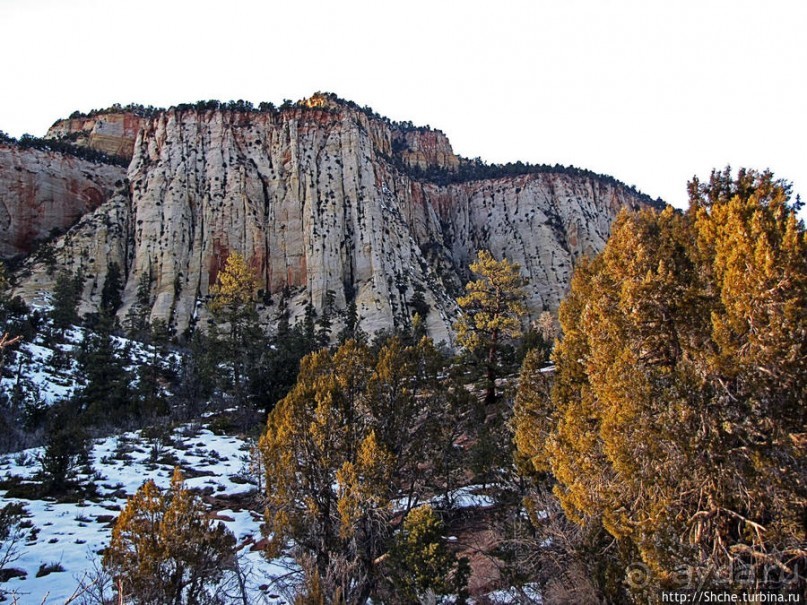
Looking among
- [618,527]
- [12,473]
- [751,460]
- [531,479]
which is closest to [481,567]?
[531,479]

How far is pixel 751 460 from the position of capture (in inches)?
320

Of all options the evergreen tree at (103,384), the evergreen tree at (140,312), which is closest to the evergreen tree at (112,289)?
the evergreen tree at (140,312)

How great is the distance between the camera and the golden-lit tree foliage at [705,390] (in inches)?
316

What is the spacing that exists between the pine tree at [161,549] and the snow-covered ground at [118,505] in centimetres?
81

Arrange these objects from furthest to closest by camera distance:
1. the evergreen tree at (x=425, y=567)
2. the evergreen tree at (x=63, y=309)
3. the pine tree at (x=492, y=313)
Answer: the evergreen tree at (x=63, y=309)
the pine tree at (x=492, y=313)
the evergreen tree at (x=425, y=567)

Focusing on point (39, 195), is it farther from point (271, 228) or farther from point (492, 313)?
point (492, 313)

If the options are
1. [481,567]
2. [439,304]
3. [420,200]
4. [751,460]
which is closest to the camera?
[751,460]

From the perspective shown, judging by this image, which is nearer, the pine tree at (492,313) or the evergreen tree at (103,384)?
the pine tree at (492,313)

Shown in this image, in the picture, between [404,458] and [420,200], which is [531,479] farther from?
[420,200]

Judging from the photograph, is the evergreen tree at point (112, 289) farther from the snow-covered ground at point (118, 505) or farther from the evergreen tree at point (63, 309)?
the snow-covered ground at point (118, 505)

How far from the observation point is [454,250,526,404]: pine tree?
83.1ft

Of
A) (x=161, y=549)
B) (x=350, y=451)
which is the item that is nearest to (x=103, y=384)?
(x=350, y=451)

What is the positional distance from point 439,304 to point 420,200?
107ft

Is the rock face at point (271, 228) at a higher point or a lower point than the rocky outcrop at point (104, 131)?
lower
